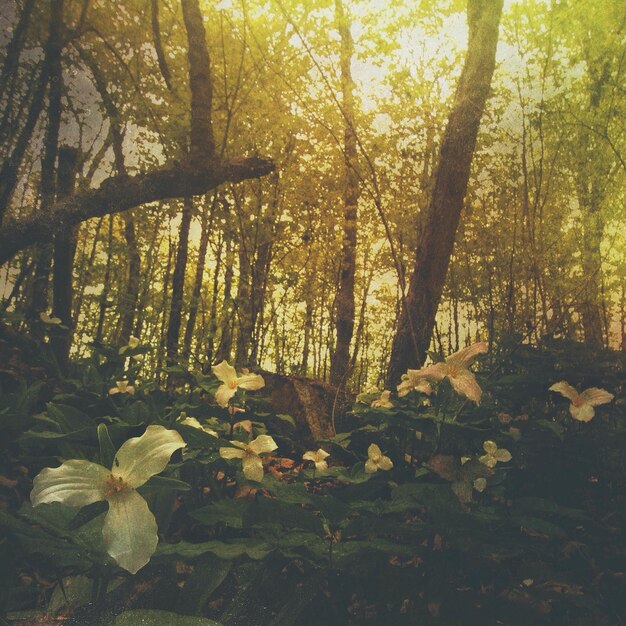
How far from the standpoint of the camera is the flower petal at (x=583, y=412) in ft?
3.79

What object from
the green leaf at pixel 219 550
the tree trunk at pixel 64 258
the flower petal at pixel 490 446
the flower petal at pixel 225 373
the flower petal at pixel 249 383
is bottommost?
the green leaf at pixel 219 550

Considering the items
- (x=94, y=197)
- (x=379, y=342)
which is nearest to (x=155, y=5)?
(x=94, y=197)

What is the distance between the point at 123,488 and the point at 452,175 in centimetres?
324

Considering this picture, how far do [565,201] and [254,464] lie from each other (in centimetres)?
591

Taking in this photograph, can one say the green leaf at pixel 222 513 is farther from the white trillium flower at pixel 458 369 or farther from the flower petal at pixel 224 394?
the white trillium flower at pixel 458 369

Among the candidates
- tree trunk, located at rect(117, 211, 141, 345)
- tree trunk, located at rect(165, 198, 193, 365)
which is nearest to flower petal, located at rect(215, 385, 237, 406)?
tree trunk, located at rect(117, 211, 141, 345)

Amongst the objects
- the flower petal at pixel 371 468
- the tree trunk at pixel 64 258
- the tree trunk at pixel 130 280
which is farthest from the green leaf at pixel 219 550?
the tree trunk at pixel 130 280

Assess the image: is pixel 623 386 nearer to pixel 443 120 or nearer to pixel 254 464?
pixel 254 464

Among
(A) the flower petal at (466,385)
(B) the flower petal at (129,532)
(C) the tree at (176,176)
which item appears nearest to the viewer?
(B) the flower petal at (129,532)

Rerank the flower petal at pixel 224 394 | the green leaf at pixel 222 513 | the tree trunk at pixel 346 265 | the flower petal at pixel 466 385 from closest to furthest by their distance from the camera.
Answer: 1. the green leaf at pixel 222 513
2. the flower petal at pixel 466 385
3. the flower petal at pixel 224 394
4. the tree trunk at pixel 346 265

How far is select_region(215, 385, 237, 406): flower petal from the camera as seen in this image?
1258 mm

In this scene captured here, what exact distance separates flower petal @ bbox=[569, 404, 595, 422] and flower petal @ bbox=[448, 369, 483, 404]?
0.29m

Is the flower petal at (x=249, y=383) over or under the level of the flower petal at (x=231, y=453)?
over

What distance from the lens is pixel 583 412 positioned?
1168mm
